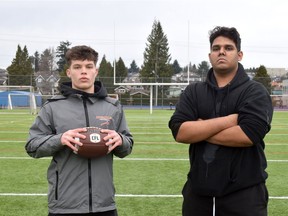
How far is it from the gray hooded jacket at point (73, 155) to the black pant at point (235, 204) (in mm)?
578

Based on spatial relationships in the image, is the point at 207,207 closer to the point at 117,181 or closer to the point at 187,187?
the point at 187,187

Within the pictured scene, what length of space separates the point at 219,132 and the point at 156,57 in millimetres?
58265

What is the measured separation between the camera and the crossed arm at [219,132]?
2.65 metres

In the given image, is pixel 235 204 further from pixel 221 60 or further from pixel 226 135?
pixel 221 60

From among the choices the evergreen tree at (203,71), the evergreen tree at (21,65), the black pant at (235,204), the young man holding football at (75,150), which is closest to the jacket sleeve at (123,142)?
the young man holding football at (75,150)

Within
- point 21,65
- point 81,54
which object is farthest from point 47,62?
point 81,54

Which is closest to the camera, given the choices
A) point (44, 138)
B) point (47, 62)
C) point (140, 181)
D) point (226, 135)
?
point (226, 135)

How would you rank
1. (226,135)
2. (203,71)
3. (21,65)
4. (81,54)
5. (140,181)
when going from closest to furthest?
(226,135) < (81,54) < (140,181) < (203,71) < (21,65)

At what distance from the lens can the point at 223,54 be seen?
110 inches

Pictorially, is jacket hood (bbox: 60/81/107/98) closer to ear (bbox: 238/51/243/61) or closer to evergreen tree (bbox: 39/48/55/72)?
ear (bbox: 238/51/243/61)

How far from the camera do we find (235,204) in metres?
2.68

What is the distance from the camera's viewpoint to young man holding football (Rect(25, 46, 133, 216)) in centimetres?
278

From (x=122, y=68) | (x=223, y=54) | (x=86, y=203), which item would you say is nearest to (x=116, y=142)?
(x=86, y=203)

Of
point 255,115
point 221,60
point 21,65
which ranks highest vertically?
point 21,65
